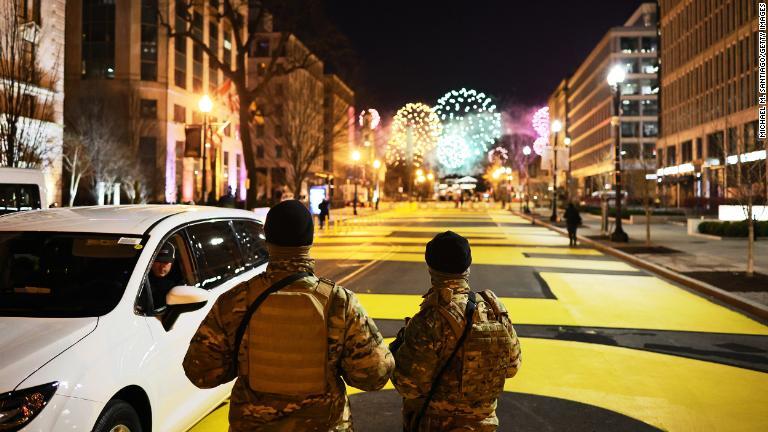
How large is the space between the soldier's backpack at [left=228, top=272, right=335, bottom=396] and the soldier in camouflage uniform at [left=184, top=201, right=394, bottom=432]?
0.02 metres

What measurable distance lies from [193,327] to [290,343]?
250 centimetres

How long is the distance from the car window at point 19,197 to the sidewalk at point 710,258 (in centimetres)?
1491

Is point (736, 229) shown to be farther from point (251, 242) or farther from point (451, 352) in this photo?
point (451, 352)

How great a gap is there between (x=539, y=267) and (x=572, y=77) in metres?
130

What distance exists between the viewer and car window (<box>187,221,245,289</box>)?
5281 millimetres

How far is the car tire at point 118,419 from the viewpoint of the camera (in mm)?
3510

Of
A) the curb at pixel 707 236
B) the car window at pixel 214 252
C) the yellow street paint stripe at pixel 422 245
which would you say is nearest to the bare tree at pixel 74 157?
the yellow street paint stripe at pixel 422 245

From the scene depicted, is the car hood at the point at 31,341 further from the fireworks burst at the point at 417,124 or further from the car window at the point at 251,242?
the fireworks burst at the point at 417,124

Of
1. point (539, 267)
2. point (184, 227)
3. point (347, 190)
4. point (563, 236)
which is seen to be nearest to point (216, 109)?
point (347, 190)

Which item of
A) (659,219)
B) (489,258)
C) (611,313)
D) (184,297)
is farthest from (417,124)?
(184,297)

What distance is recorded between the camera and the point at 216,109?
68688 mm

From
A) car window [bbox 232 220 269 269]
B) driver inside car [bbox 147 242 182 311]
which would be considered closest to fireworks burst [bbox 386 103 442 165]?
car window [bbox 232 220 269 269]

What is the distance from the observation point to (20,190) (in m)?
15.1

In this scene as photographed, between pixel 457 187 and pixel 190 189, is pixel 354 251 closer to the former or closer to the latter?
pixel 190 189
